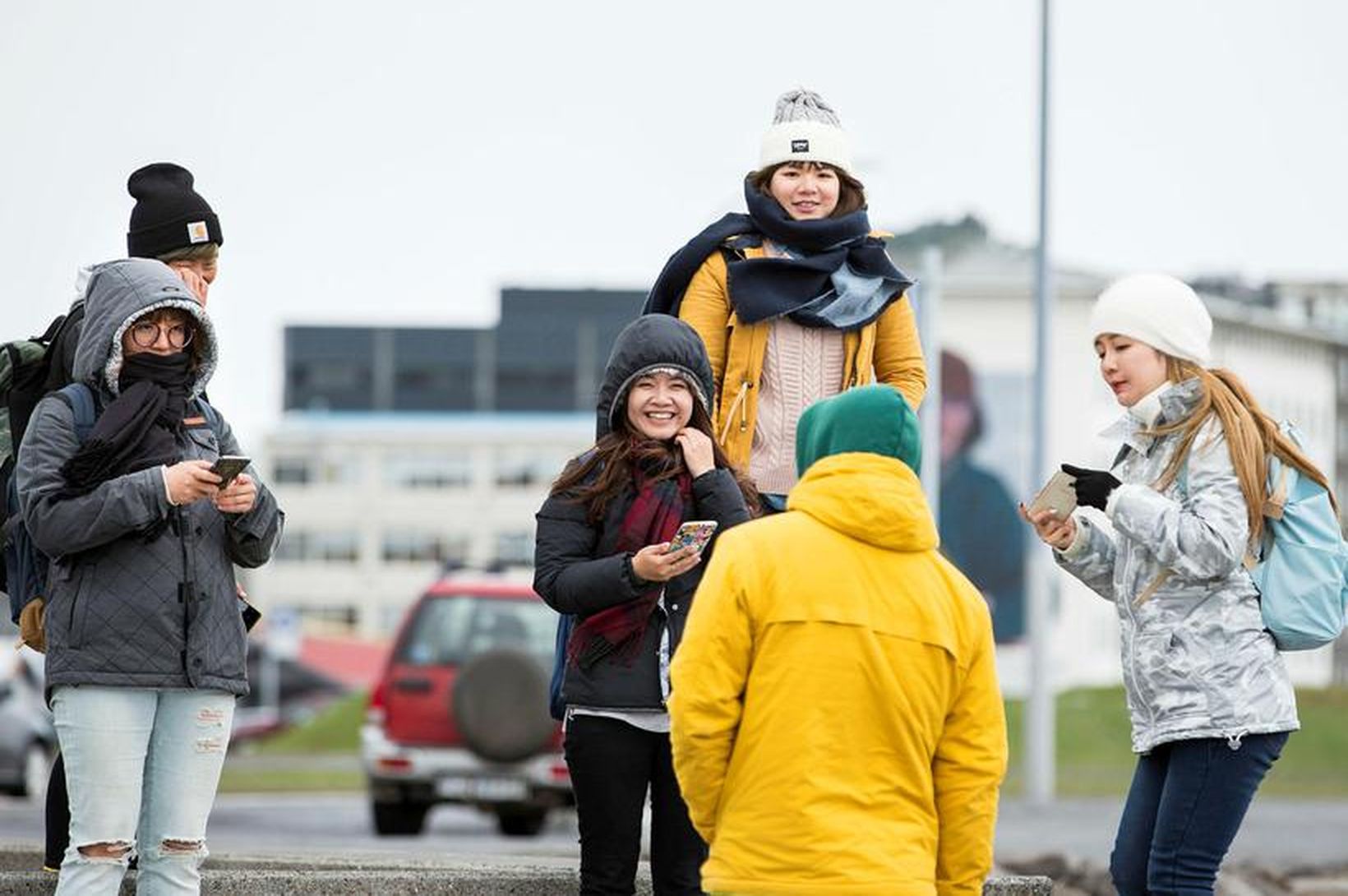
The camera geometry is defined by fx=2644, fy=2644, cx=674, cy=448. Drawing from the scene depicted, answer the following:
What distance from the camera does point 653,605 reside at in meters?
6.68

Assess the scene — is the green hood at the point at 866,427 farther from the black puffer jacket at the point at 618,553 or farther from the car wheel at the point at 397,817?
the car wheel at the point at 397,817

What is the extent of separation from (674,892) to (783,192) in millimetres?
1996

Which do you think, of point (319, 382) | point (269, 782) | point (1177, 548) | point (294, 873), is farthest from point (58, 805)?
point (319, 382)

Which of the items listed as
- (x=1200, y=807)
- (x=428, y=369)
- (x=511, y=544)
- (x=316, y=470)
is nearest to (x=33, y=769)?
(x=1200, y=807)

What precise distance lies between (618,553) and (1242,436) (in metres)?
1.59

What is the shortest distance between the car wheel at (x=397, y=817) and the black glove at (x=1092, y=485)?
12118 mm

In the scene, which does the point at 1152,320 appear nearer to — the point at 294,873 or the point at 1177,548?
the point at 1177,548

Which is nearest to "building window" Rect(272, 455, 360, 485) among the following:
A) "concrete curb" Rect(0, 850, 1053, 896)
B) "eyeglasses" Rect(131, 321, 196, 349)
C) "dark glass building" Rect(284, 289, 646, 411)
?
"dark glass building" Rect(284, 289, 646, 411)

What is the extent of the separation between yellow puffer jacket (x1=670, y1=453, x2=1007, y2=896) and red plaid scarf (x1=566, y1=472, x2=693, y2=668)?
1.12 meters

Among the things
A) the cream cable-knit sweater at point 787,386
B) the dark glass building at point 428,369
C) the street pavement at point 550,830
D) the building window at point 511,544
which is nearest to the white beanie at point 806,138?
the cream cable-knit sweater at point 787,386

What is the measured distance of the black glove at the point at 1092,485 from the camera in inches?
259

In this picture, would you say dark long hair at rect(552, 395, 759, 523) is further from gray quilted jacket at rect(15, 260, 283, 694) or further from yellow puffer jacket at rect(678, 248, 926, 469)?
gray quilted jacket at rect(15, 260, 283, 694)

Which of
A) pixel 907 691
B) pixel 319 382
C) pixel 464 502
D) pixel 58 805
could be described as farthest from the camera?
pixel 319 382

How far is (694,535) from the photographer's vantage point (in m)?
6.30
